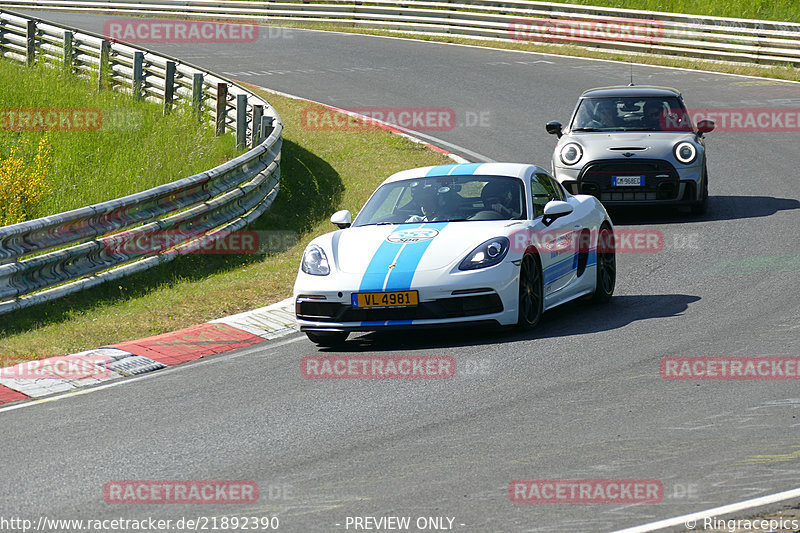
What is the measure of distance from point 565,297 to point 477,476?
4.41 meters

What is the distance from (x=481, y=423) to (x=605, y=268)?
413 cm

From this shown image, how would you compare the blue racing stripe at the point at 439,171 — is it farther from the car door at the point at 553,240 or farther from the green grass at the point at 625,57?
the green grass at the point at 625,57

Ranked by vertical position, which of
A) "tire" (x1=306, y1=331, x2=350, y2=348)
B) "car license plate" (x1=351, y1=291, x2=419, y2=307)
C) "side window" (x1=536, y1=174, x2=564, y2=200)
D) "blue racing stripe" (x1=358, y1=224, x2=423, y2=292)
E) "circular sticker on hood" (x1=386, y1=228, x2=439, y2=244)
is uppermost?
"side window" (x1=536, y1=174, x2=564, y2=200)

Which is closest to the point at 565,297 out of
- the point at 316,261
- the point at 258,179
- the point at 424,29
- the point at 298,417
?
the point at 316,261

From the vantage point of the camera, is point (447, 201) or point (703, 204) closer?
point (447, 201)

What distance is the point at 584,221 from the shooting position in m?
10.8

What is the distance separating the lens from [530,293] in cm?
949

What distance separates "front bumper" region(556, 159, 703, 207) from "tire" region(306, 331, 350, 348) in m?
6.23

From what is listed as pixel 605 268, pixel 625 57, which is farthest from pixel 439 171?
pixel 625 57

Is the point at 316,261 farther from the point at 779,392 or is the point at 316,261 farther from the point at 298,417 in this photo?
the point at 779,392

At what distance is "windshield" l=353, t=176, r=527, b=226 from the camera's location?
10.1 meters
